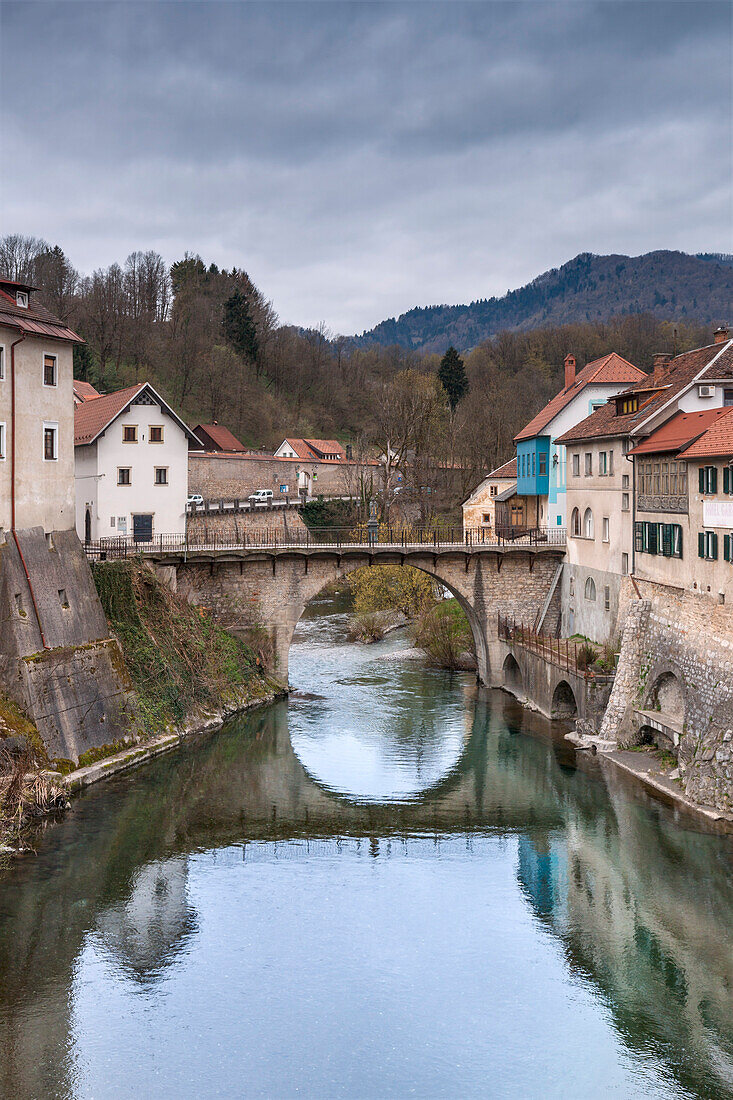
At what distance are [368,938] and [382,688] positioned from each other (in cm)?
2037

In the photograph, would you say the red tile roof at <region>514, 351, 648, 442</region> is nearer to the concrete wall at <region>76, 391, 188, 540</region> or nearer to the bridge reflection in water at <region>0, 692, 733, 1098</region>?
the concrete wall at <region>76, 391, 188, 540</region>

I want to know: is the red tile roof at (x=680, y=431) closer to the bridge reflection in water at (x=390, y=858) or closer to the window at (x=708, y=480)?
the window at (x=708, y=480)

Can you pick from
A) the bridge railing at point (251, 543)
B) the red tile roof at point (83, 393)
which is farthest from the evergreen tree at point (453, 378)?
the bridge railing at point (251, 543)

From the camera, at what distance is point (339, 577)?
37500 millimetres

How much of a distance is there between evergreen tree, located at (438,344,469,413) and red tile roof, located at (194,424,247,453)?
21605mm

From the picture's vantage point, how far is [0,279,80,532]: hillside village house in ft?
85.5

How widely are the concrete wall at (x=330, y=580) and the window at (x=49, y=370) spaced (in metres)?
8.82

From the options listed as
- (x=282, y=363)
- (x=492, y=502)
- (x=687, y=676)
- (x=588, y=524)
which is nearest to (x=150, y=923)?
(x=687, y=676)

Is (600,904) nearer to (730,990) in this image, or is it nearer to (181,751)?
(730,990)

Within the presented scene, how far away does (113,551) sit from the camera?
33781mm

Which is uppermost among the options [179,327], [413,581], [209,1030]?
[179,327]

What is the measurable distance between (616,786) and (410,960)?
34.6ft

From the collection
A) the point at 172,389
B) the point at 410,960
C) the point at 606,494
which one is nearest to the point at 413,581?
the point at 606,494

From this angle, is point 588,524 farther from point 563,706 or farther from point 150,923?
point 150,923
